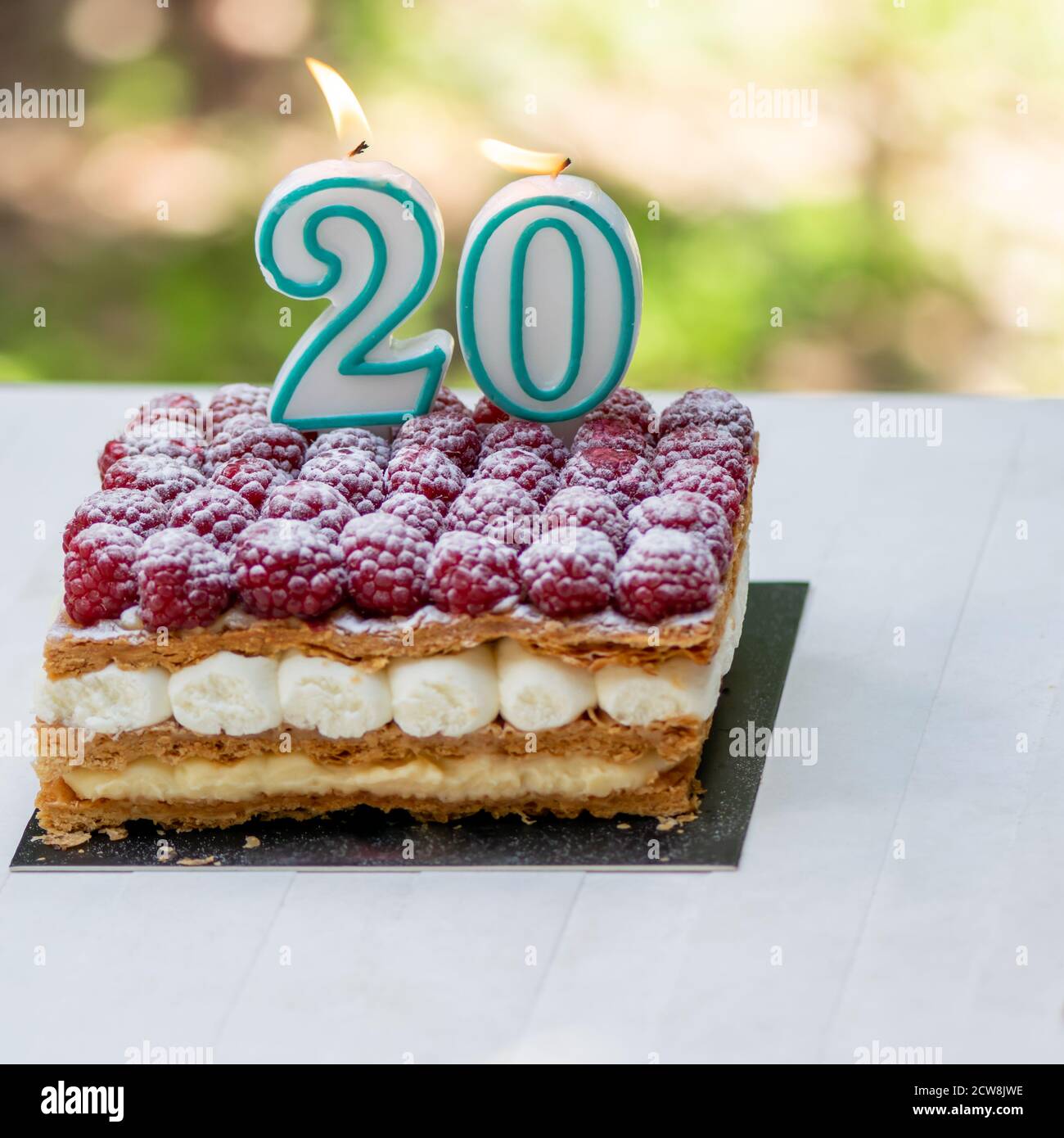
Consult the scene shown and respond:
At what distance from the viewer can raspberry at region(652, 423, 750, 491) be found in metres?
3.38

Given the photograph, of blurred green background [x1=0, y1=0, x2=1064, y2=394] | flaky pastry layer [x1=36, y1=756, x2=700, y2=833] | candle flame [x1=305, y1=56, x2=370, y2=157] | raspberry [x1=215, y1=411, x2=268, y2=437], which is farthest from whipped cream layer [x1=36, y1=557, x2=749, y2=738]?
blurred green background [x1=0, y1=0, x2=1064, y2=394]

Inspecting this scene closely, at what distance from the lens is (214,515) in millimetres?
3176

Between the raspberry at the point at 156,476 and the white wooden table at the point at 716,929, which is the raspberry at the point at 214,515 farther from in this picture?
the white wooden table at the point at 716,929

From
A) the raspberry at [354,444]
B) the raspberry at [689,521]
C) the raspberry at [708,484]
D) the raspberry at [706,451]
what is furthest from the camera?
the raspberry at [354,444]

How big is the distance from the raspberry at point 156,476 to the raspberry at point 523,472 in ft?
1.66

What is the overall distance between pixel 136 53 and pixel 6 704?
11.9 ft

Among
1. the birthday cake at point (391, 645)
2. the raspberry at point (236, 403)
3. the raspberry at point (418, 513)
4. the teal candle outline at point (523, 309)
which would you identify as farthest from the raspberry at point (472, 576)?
the raspberry at point (236, 403)

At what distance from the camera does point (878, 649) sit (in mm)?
3631

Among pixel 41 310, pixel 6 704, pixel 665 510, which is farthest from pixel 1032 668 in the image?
pixel 41 310

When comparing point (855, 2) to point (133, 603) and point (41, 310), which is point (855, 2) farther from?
point (133, 603)

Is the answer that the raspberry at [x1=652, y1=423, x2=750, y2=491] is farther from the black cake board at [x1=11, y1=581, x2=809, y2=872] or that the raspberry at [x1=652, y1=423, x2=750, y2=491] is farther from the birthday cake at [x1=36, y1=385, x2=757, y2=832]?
the black cake board at [x1=11, y1=581, x2=809, y2=872]

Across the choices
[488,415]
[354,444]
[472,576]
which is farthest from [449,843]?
[488,415]

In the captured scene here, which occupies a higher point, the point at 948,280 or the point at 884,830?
the point at 948,280

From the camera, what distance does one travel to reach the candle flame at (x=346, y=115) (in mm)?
3490
